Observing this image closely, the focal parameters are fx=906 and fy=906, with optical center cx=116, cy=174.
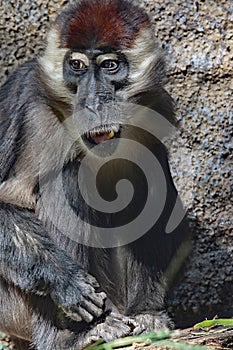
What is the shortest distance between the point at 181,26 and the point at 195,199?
1215mm

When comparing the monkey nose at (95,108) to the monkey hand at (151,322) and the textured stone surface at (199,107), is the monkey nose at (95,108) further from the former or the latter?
the textured stone surface at (199,107)

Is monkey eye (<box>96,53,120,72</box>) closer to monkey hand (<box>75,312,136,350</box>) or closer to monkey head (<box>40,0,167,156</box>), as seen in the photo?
monkey head (<box>40,0,167,156</box>)

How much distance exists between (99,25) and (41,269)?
142 centimetres

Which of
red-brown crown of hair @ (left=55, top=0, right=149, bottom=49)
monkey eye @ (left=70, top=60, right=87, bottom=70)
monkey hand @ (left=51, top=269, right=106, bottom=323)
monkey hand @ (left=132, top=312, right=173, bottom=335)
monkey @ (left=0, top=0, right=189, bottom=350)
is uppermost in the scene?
red-brown crown of hair @ (left=55, top=0, right=149, bottom=49)

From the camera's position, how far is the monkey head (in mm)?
5047

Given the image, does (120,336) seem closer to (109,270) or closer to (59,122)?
(109,270)

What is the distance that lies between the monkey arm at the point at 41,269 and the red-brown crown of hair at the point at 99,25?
1.07m

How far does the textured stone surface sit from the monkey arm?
4.71 feet

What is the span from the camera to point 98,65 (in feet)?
17.0

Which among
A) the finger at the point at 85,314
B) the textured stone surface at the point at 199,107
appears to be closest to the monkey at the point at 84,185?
the finger at the point at 85,314

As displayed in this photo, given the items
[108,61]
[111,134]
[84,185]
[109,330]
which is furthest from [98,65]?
[109,330]

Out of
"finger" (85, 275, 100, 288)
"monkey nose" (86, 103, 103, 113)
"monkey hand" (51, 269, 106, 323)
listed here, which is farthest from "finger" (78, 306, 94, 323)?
"monkey nose" (86, 103, 103, 113)

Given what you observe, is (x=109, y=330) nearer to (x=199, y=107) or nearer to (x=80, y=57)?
(x=80, y=57)

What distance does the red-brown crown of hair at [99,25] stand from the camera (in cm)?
518
